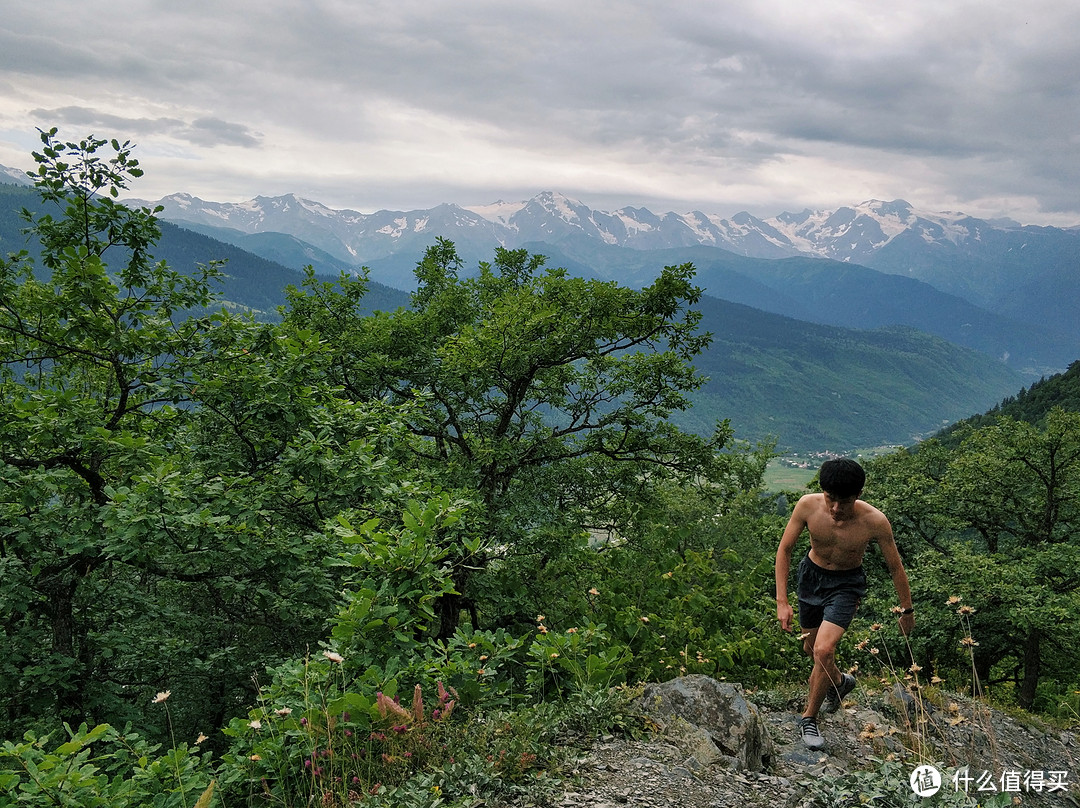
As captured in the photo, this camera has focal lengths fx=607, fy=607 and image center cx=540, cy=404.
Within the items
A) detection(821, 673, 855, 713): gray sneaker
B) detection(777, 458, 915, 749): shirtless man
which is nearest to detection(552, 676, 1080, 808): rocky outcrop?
detection(821, 673, 855, 713): gray sneaker

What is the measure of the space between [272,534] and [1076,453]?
97.5 ft

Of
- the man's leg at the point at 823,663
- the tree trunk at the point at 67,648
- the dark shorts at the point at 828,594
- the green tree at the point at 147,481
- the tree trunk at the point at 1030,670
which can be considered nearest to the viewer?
the man's leg at the point at 823,663

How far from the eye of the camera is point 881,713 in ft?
22.3

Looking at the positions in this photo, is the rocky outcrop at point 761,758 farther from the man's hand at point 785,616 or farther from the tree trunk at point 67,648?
the tree trunk at point 67,648

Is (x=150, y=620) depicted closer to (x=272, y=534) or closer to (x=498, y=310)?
(x=272, y=534)

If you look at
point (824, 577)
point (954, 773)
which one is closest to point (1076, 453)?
point (824, 577)

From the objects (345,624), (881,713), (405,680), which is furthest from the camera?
(881,713)

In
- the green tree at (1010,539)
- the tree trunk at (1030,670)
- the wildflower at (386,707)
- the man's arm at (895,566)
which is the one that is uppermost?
the man's arm at (895,566)

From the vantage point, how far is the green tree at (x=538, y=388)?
12312mm

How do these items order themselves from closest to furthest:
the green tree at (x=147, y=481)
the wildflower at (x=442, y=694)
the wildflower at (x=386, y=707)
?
the wildflower at (x=386, y=707) < the wildflower at (x=442, y=694) < the green tree at (x=147, y=481)

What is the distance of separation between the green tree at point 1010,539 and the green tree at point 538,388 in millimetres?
12786

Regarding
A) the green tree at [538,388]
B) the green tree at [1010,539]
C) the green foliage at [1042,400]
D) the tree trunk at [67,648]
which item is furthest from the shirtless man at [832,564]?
the green foliage at [1042,400]

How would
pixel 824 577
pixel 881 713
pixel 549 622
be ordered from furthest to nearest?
pixel 549 622
pixel 881 713
pixel 824 577

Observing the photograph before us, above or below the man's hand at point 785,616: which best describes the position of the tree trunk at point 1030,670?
below
